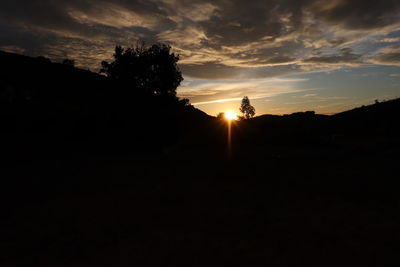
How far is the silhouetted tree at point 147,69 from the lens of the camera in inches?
1334

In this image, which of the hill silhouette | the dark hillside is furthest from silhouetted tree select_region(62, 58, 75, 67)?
the hill silhouette

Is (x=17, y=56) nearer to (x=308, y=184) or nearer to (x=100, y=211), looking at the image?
(x=100, y=211)

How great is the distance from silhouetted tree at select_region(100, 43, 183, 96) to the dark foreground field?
80.3ft

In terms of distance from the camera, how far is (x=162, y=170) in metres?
12.5

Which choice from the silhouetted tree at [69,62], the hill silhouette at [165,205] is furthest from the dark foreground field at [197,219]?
the silhouetted tree at [69,62]

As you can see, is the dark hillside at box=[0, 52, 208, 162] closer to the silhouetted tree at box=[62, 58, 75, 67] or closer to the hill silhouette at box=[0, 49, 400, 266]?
the hill silhouette at box=[0, 49, 400, 266]

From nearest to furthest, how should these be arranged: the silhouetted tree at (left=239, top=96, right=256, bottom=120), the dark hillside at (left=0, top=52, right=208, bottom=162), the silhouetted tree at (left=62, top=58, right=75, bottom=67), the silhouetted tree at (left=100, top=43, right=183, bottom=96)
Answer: the dark hillside at (left=0, top=52, right=208, bottom=162), the silhouetted tree at (left=100, top=43, right=183, bottom=96), the silhouetted tree at (left=62, top=58, right=75, bottom=67), the silhouetted tree at (left=239, top=96, right=256, bottom=120)

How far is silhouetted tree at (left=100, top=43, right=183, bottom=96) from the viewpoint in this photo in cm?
3388

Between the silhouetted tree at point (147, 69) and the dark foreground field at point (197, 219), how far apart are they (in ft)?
80.3

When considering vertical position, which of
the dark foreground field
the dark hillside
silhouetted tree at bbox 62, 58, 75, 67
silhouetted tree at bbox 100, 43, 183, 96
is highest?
silhouetted tree at bbox 62, 58, 75, 67

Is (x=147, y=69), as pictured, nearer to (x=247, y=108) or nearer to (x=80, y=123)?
(x=80, y=123)

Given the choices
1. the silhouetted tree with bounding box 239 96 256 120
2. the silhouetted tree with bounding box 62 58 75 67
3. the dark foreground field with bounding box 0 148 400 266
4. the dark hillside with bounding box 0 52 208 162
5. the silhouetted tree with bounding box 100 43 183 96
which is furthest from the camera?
the silhouetted tree with bounding box 239 96 256 120

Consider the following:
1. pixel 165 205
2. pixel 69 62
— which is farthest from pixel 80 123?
pixel 69 62

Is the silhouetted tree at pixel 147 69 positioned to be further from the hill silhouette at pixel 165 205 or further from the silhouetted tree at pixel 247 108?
the silhouetted tree at pixel 247 108
